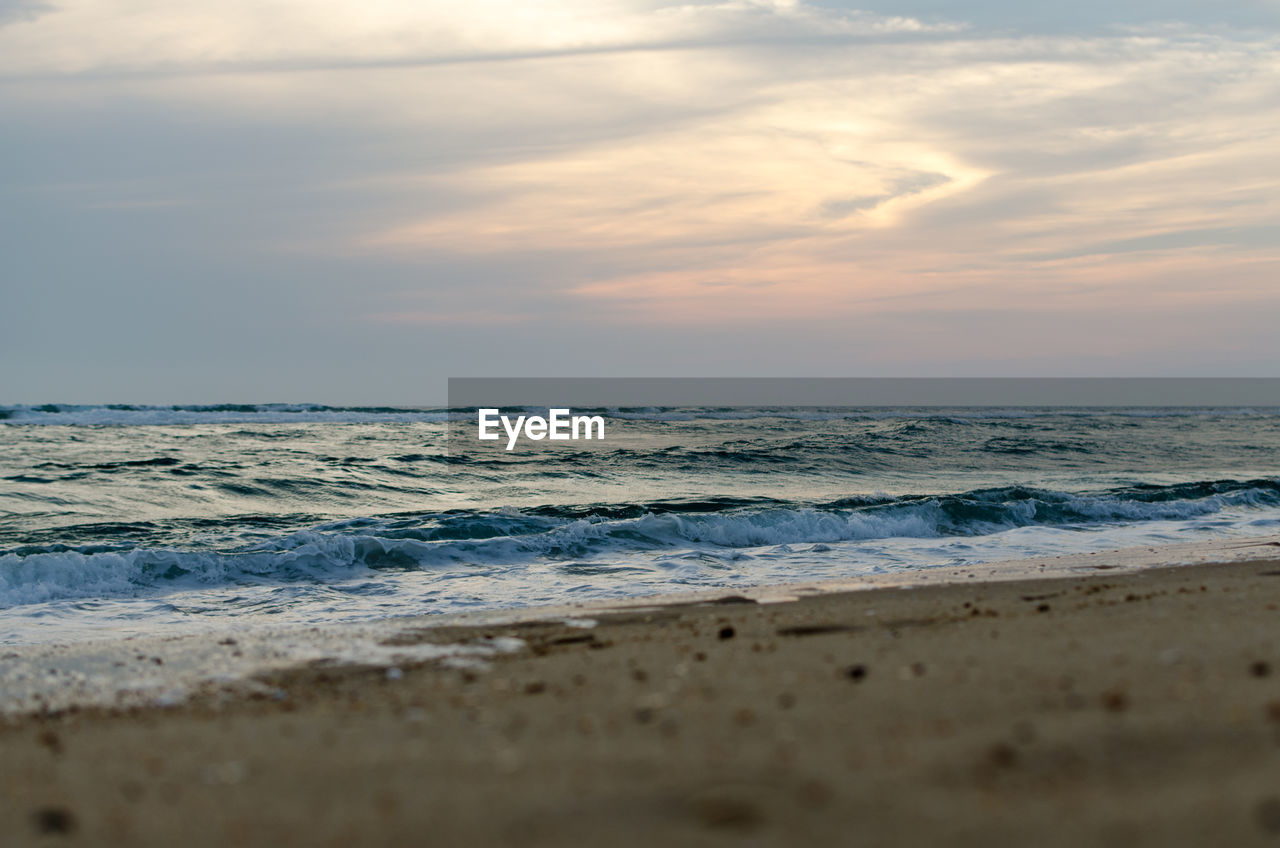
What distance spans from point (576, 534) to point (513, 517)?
1.44 metres

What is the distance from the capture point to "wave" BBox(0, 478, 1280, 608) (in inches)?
332

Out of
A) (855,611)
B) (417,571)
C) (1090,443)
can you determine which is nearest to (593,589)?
(417,571)

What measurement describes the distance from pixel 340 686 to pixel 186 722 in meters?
0.75

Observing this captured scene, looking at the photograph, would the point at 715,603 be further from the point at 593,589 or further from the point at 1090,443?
the point at 1090,443

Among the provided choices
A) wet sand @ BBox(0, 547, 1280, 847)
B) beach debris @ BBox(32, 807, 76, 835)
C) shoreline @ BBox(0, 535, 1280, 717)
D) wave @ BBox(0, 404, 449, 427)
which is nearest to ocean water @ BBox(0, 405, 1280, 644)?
shoreline @ BBox(0, 535, 1280, 717)

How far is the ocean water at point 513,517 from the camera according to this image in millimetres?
7992

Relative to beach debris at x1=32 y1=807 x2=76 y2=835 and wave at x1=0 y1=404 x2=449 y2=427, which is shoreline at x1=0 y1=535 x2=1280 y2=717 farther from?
wave at x1=0 y1=404 x2=449 y2=427

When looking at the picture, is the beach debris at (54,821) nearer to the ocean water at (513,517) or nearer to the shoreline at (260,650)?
the shoreline at (260,650)

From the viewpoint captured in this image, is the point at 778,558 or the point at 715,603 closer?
the point at 715,603

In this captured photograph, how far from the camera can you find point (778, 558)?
9711mm

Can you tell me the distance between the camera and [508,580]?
Answer: 8.53 meters

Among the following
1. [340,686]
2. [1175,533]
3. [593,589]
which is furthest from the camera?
[1175,533]

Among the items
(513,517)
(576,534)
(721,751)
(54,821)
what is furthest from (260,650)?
(513,517)

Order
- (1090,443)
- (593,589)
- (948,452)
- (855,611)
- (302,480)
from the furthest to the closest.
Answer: (1090,443) → (948,452) → (302,480) → (593,589) → (855,611)
